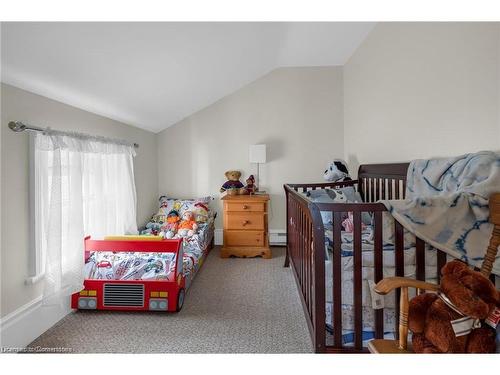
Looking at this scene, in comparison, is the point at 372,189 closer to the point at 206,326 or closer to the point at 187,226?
the point at 206,326

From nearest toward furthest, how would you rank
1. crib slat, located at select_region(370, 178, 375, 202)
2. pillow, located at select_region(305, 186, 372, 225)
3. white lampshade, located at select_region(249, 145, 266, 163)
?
pillow, located at select_region(305, 186, 372, 225) → crib slat, located at select_region(370, 178, 375, 202) → white lampshade, located at select_region(249, 145, 266, 163)

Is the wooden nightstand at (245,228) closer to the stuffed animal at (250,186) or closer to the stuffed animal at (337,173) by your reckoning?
the stuffed animal at (250,186)

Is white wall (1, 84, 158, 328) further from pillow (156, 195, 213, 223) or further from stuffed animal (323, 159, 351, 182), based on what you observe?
stuffed animal (323, 159, 351, 182)

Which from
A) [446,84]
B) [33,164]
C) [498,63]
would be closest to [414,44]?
[446,84]

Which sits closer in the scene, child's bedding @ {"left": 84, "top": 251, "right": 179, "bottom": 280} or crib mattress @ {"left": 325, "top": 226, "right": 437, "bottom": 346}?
crib mattress @ {"left": 325, "top": 226, "right": 437, "bottom": 346}

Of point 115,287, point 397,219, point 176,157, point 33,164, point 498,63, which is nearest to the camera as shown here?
point 397,219

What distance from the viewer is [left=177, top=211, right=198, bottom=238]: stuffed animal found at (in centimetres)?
286

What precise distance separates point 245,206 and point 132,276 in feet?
4.82

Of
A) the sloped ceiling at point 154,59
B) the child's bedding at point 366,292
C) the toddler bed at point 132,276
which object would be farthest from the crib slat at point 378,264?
the sloped ceiling at point 154,59

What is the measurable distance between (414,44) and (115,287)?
2722mm

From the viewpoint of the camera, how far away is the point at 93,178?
2174 millimetres

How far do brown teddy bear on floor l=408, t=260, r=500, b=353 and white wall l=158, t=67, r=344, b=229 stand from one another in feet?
8.55

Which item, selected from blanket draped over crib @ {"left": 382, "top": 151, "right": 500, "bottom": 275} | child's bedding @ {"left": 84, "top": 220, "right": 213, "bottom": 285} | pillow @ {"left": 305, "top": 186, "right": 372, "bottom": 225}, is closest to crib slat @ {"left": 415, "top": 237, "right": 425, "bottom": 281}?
blanket draped over crib @ {"left": 382, "top": 151, "right": 500, "bottom": 275}
